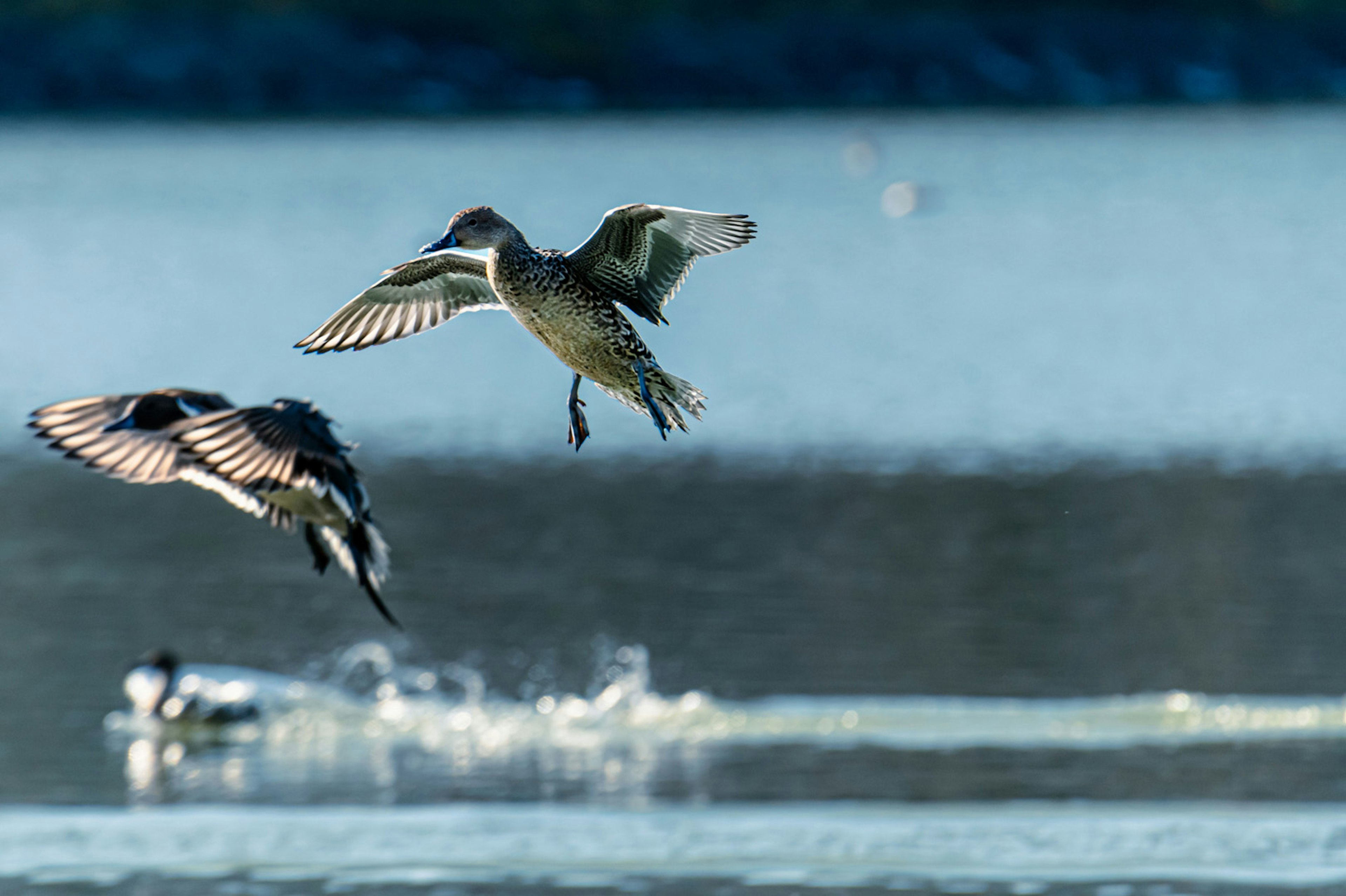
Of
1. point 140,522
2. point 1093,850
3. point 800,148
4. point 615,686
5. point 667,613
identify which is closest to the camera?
point 1093,850

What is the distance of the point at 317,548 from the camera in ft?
22.6

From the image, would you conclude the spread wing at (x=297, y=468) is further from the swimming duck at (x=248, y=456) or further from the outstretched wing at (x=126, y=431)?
the outstretched wing at (x=126, y=431)

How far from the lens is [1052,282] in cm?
3909

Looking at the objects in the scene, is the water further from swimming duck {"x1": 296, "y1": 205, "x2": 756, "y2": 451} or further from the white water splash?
swimming duck {"x1": 296, "y1": 205, "x2": 756, "y2": 451}

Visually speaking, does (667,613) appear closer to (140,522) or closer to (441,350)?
(140,522)

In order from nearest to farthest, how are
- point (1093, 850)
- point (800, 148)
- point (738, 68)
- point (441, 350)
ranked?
1. point (1093, 850)
2. point (441, 350)
3. point (800, 148)
4. point (738, 68)

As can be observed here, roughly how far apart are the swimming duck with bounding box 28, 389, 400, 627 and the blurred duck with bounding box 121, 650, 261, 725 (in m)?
8.33

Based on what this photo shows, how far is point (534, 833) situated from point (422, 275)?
737 cm

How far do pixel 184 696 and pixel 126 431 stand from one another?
28.8 feet

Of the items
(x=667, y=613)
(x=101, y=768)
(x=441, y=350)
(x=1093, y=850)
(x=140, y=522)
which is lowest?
(x=1093, y=850)

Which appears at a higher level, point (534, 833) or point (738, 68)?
point (738, 68)

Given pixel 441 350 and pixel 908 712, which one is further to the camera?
pixel 441 350

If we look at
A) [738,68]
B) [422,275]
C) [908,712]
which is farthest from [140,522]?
[738,68]

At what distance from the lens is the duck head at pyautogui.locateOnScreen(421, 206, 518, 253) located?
544 cm
